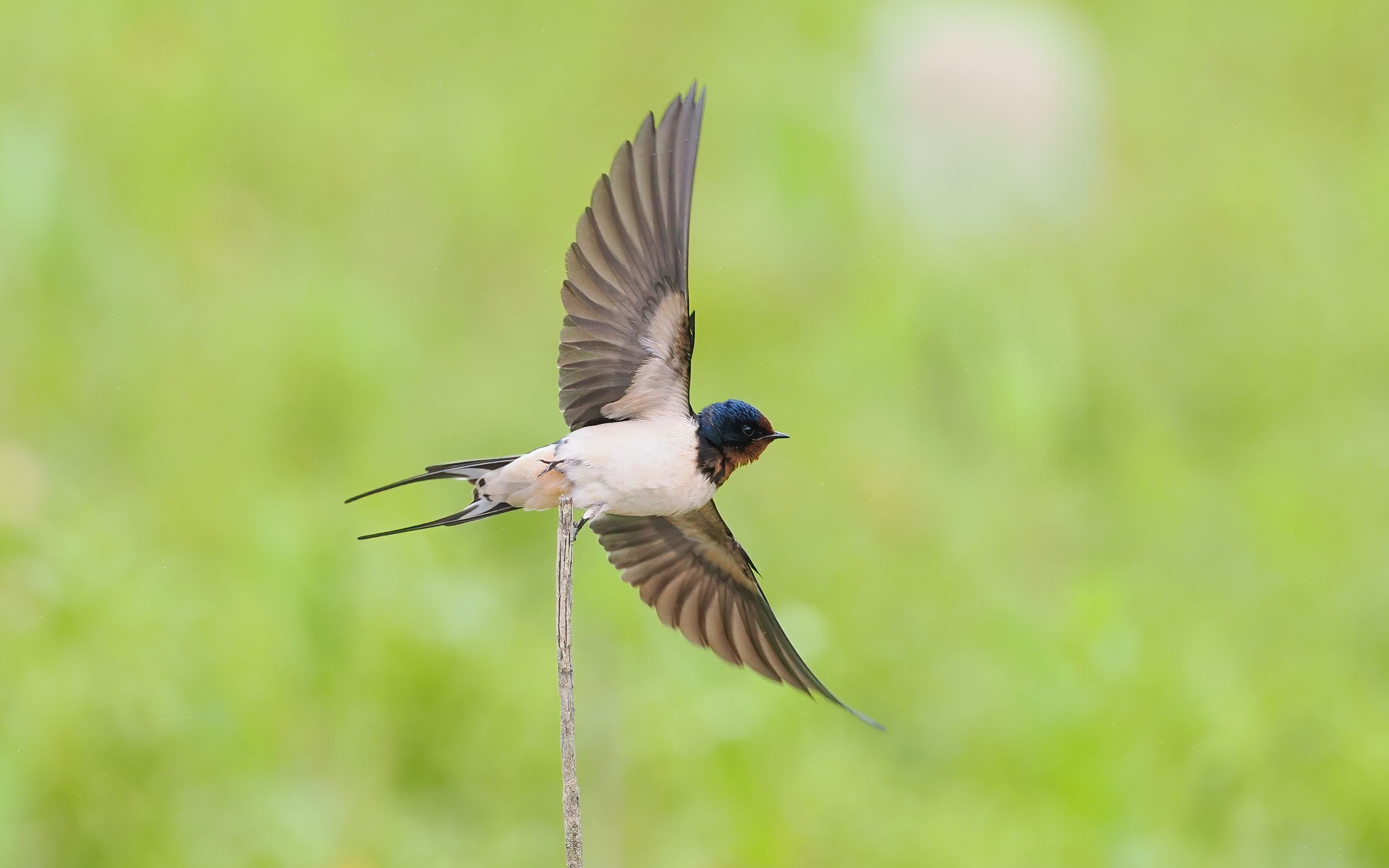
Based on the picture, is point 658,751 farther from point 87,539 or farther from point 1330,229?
point 1330,229

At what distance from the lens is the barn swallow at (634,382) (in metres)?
1.56

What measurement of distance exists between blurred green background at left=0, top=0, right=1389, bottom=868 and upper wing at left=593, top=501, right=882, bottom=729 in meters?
0.67

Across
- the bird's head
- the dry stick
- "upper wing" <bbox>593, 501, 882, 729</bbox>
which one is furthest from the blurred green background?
the dry stick

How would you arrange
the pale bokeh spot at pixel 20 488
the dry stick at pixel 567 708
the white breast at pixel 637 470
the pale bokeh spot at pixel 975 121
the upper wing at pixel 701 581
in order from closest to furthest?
the dry stick at pixel 567 708
the white breast at pixel 637 470
the upper wing at pixel 701 581
the pale bokeh spot at pixel 20 488
the pale bokeh spot at pixel 975 121

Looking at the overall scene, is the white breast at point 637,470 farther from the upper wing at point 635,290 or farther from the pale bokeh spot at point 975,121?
the pale bokeh spot at point 975,121

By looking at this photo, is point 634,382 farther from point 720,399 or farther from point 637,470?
point 720,399

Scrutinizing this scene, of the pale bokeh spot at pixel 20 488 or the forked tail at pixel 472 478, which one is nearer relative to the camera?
the forked tail at pixel 472 478

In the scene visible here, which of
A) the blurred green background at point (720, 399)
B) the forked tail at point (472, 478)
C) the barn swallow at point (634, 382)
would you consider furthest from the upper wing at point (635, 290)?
the blurred green background at point (720, 399)

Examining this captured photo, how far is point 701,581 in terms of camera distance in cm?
201

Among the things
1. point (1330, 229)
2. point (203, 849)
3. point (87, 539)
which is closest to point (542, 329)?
point (87, 539)

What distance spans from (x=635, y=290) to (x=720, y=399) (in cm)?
331

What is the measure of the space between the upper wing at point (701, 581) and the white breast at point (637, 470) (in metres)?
0.30

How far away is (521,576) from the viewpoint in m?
4.29

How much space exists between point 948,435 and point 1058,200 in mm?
1951
